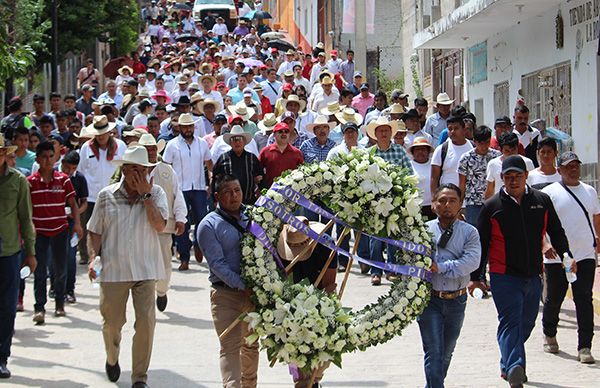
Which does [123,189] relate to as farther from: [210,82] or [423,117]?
[210,82]

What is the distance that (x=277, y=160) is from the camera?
1578 centimetres

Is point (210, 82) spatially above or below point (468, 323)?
above

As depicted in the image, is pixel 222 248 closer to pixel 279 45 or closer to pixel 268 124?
pixel 268 124

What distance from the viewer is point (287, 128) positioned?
15.9 m

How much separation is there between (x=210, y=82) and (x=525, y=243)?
15.4m

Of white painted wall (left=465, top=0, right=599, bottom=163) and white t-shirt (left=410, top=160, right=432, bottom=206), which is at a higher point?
white painted wall (left=465, top=0, right=599, bottom=163)

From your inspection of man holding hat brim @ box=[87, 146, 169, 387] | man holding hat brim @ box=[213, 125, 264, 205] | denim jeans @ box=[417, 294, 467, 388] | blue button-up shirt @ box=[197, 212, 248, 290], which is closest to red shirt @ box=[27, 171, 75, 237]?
man holding hat brim @ box=[213, 125, 264, 205]

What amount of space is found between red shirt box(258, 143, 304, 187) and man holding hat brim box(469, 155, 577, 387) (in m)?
6.45

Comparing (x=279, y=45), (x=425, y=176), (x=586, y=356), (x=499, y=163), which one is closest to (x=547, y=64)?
(x=425, y=176)

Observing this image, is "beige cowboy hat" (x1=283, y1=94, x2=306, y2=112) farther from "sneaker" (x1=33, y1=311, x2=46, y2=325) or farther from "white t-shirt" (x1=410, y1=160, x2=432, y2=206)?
"sneaker" (x1=33, y1=311, x2=46, y2=325)

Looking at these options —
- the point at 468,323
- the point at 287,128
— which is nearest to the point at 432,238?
the point at 468,323

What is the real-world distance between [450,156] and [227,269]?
6.69 metres

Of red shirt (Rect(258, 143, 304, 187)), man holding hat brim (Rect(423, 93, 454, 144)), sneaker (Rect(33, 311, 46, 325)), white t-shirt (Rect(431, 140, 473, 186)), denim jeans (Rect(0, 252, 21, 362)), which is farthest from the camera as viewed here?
man holding hat brim (Rect(423, 93, 454, 144))

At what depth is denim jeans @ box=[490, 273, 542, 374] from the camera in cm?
932
